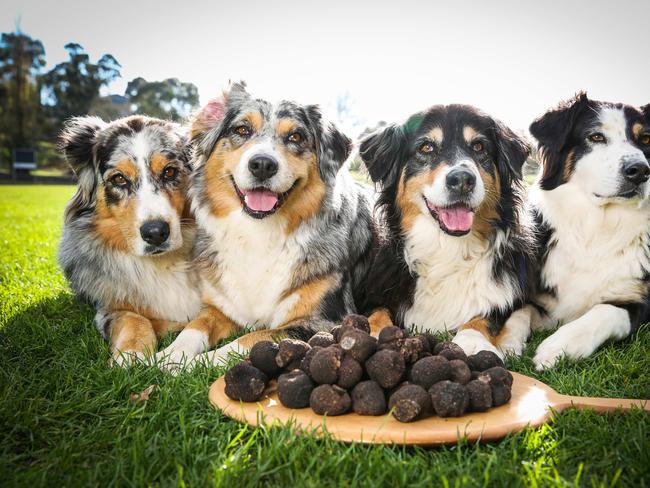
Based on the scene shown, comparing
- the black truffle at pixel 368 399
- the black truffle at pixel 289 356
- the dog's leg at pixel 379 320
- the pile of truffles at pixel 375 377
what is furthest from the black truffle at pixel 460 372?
the dog's leg at pixel 379 320

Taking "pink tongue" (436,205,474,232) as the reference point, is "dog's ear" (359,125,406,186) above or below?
above

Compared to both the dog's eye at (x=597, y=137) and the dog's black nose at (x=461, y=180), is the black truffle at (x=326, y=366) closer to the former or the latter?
the dog's black nose at (x=461, y=180)

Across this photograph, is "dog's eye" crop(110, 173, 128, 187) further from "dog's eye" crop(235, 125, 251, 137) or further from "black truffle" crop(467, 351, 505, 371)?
"black truffle" crop(467, 351, 505, 371)

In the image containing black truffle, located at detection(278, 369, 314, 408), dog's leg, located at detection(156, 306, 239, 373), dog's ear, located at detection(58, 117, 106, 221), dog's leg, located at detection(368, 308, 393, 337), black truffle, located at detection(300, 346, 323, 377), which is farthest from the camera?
dog's ear, located at detection(58, 117, 106, 221)

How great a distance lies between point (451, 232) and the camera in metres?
3.48

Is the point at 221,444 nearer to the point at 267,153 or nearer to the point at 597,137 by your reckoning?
the point at 267,153

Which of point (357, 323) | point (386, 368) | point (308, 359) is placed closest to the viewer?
point (386, 368)

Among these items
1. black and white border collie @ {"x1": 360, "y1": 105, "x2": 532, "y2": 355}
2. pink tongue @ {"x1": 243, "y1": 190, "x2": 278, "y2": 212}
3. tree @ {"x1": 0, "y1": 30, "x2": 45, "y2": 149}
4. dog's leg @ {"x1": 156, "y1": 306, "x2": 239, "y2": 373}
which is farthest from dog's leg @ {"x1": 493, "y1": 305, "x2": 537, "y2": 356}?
tree @ {"x1": 0, "y1": 30, "x2": 45, "y2": 149}

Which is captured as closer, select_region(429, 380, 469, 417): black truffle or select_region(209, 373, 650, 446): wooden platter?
select_region(209, 373, 650, 446): wooden platter

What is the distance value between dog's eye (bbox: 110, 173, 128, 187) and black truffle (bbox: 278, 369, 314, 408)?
2.09 m

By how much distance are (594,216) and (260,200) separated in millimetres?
2327

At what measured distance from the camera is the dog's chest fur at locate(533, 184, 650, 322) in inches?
147

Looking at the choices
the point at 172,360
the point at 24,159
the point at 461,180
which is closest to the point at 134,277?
the point at 172,360

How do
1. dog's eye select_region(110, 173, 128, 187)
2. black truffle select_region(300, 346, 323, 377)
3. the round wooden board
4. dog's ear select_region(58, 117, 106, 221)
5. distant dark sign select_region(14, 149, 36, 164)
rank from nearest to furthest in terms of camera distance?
the round wooden board, black truffle select_region(300, 346, 323, 377), dog's eye select_region(110, 173, 128, 187), dog's ear select_region(58, 117, 106, 221), distant dark sign select_region(14, 149, 36, 164)
